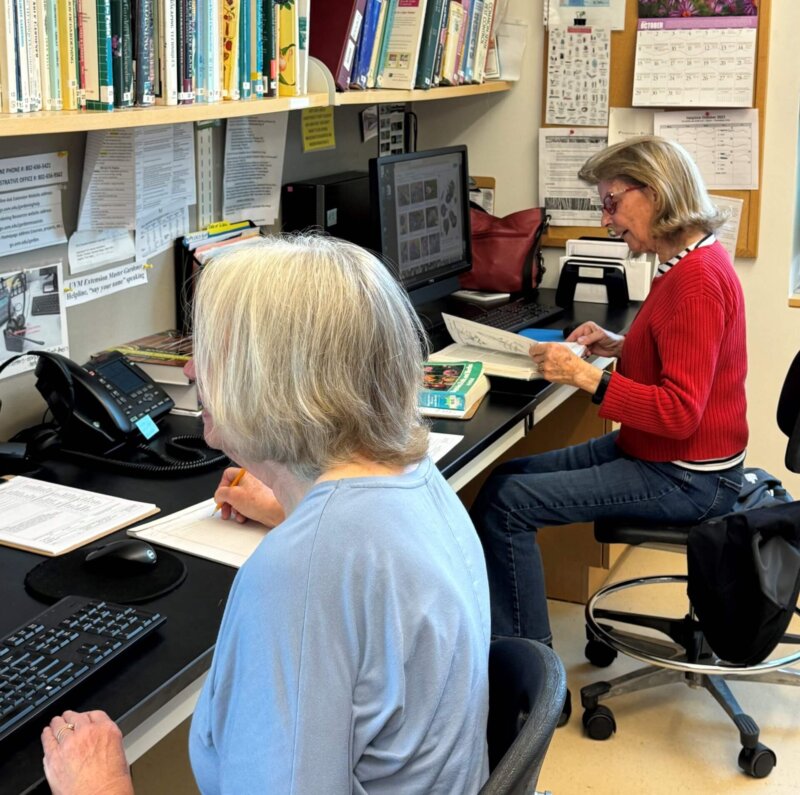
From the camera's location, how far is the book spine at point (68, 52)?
1.62 metres

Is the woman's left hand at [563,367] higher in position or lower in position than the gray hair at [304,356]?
lower

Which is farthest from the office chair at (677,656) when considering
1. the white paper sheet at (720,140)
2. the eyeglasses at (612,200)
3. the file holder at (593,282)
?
the white paper sheet at (720,140)

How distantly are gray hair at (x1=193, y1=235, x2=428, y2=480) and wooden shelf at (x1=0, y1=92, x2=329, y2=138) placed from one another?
53cm

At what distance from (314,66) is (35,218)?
2.38ft

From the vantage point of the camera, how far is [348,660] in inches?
38.7

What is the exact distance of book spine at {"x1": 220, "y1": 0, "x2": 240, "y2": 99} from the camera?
1985 mm

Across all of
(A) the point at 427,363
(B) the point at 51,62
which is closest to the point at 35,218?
(B) the point at 51,62

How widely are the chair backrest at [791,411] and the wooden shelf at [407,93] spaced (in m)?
1.13

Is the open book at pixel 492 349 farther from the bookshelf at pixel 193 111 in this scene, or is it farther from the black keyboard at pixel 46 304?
the black keyboard at pixel 46 304

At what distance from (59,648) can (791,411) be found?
5.72 ft

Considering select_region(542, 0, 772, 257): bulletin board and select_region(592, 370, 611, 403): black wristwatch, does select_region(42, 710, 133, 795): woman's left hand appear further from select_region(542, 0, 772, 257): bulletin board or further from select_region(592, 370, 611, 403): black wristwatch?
select_region(542, 0, 772, 257): bulletin board

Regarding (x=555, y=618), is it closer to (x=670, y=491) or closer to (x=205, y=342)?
Result: (x=670, y=491)

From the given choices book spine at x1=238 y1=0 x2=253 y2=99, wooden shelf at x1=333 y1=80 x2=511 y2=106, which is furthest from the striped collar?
book spine at x1=238 y1=0 x2=253 y2=99

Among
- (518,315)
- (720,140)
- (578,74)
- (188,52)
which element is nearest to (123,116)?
(188,52)
